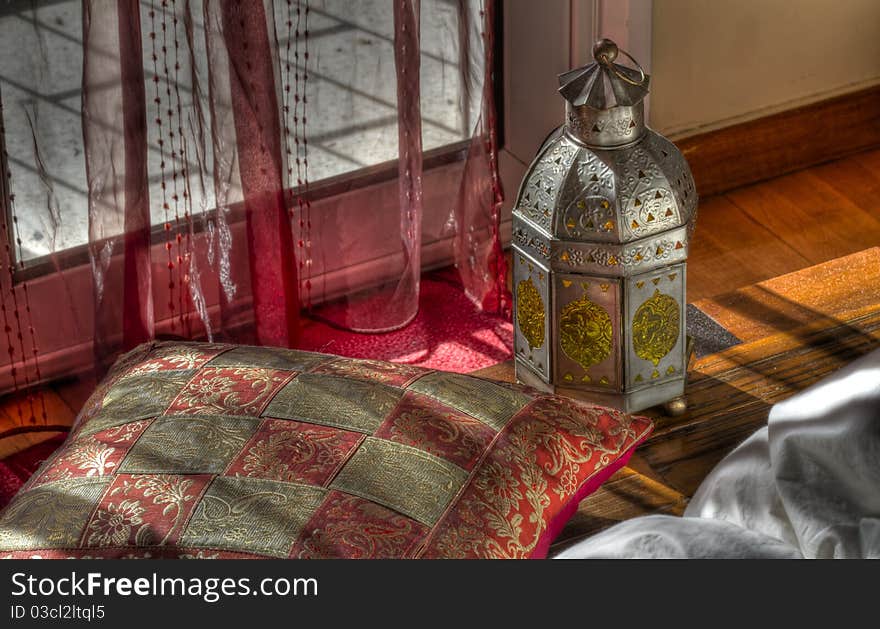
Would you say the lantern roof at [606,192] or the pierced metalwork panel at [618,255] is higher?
the lantern roof at [606,192]

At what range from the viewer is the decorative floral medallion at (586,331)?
4.49ft

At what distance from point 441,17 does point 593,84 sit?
0.84m

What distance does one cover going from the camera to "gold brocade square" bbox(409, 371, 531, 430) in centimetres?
114

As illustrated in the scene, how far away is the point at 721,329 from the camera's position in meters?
1.67

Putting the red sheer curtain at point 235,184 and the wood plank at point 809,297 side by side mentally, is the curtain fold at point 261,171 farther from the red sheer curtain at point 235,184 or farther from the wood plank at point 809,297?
the wood plank at point 809,297

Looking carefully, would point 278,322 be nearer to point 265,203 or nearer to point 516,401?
point 265,203

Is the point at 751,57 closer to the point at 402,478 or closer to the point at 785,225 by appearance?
the point at 785,225

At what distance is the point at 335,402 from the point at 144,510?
0.58 feet

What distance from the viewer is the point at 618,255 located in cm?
134

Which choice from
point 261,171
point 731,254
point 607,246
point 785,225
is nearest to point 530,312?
point 607,246

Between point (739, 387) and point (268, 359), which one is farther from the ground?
point (268, 359)

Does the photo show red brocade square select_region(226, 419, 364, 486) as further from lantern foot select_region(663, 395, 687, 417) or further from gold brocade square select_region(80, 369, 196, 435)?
lantern foot select_region(663, 395, 687, 417)

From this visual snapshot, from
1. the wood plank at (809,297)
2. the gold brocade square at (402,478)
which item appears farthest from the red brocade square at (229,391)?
the wood plank at (809,297)

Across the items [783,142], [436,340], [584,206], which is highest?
[584,206]
